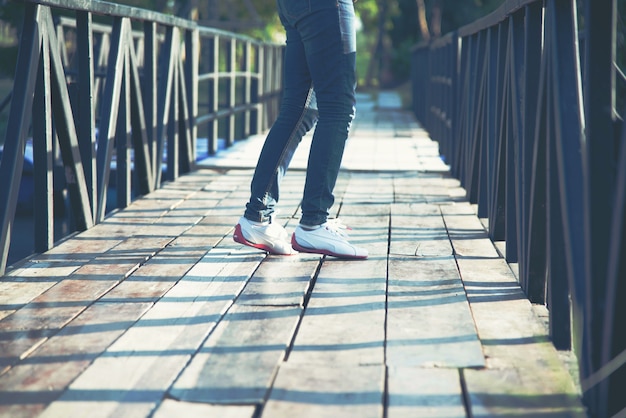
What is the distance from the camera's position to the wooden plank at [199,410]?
6.27 ft

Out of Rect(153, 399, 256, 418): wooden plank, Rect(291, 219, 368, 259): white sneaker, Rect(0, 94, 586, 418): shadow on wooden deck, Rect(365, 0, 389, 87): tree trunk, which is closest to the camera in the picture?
Rect(153, 399, 256, 418): wooden plank

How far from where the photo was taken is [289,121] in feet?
11.8

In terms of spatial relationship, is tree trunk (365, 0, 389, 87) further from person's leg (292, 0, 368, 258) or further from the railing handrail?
person's leg (292, 0, 368, 258)

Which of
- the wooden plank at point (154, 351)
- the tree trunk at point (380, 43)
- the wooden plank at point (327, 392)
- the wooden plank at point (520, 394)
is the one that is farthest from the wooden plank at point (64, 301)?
the tree trunk at point (380, 43)

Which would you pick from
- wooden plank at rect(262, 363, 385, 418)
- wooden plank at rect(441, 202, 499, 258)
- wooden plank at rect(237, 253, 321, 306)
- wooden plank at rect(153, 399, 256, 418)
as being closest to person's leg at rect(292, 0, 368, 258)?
wooden plank at rect(237, 253, 321, 306)

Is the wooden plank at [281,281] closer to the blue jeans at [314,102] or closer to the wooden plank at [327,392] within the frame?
the blue jeans at [314,102]

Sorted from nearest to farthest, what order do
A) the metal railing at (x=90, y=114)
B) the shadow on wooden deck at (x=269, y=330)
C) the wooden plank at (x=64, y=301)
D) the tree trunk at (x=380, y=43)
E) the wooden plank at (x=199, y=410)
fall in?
the wooden plank at (x=199, y=410), the shadow on wooden deck at (x=269, y=330), the wooden plank at (x=64, y=301), the metal railing at (x=90, y=114), the tree trunk at (x=380, y=43)

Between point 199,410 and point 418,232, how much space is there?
231cm

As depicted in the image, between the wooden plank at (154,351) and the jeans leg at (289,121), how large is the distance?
44 cm

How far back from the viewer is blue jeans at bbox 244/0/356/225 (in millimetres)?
3365

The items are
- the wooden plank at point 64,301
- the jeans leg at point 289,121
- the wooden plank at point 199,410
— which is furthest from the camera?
the jeans leg at point 289,121

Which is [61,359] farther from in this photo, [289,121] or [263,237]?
[289,121]

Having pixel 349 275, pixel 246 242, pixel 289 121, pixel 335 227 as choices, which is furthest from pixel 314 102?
pixel 349 275

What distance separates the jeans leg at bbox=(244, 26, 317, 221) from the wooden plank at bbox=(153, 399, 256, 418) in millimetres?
1712
